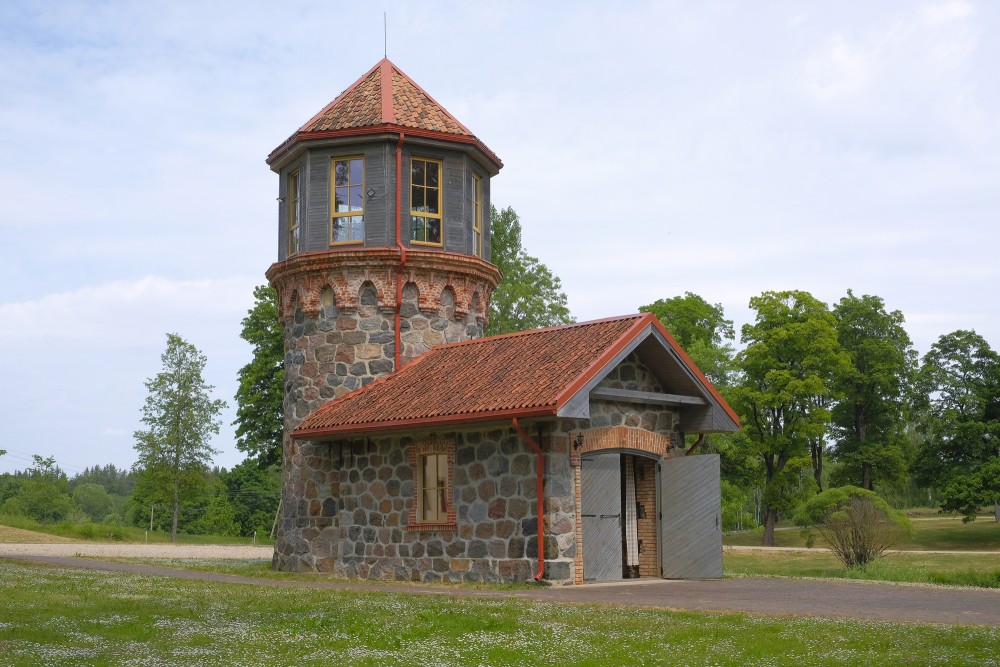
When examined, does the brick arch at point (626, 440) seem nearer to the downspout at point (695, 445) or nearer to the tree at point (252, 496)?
the downspout at point (695, 445)

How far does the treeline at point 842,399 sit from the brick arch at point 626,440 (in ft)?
79.1

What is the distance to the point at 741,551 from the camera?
35.4 m

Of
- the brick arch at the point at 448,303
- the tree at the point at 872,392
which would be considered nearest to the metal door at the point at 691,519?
the brick arch at the point at 448,303

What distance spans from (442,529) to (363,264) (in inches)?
240

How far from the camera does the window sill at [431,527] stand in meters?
17.6

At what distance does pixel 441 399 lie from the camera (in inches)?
703

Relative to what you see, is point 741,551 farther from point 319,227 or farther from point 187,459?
point 187,459

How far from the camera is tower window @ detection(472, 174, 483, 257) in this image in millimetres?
22875

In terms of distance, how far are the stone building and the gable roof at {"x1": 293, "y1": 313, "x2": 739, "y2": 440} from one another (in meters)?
0.05

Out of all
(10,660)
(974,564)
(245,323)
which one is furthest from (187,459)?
(10,660)

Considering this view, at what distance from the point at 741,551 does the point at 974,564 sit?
7.75m

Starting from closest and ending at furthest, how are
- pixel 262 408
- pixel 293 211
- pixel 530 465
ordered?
pixel 530 465 < pixel 293 211 < pixel 262 408

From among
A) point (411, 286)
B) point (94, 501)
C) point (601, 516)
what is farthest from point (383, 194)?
point (94, 501)

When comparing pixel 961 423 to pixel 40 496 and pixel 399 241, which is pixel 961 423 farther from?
pixel 40 496
